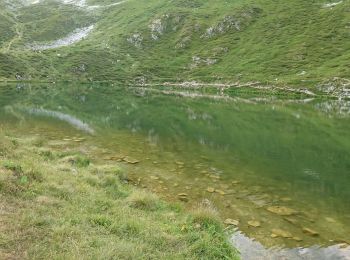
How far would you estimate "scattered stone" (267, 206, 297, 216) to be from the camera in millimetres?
24094

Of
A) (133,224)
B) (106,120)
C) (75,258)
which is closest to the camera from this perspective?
(75,258)

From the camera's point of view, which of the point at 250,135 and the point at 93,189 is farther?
the point at 250,135

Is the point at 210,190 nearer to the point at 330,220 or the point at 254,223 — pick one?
the point at 254,223

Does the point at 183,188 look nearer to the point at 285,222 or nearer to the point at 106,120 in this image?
the point at 285,222

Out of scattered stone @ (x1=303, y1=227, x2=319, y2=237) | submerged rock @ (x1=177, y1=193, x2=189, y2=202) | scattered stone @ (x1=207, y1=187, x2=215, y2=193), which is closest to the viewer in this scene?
scattered stone @ (x1=303, y1=227, x2=319, y2=237)

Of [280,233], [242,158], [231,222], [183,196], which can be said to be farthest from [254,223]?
[242,158]

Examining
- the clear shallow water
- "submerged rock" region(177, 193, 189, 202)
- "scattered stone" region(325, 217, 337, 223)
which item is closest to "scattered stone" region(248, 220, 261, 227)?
the clear shallow water

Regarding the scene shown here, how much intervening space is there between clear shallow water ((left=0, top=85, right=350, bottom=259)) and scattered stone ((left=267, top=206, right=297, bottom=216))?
0.25 m

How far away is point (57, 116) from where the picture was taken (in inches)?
2648

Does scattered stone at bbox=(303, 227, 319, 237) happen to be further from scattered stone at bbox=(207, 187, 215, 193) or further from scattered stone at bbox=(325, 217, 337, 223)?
scattered stone at bbox=(207, 187, 215, 193)

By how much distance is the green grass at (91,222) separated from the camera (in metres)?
13.7

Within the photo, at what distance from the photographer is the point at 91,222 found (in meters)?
16.8

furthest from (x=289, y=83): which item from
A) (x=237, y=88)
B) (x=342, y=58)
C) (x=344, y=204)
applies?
(x=344, y=204)

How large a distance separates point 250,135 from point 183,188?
2777cm
